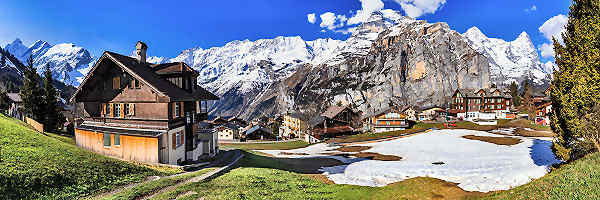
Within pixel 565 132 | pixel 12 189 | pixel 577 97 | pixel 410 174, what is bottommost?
pixel 410 174

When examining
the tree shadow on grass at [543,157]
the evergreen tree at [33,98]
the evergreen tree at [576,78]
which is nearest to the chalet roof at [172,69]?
the evergreen tree at [33,98]

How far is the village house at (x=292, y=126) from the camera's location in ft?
384

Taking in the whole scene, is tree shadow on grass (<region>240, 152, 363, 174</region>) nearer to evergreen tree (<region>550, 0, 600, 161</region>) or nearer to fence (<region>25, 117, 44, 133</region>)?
evergreen tree (<region>550, 0, 600, 161</region>)

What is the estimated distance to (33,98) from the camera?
43.1m

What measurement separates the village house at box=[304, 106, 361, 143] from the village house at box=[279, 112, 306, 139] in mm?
15638

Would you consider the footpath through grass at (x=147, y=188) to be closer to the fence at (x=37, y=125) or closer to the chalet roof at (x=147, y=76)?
the chalet roof at (x=147, y=76)

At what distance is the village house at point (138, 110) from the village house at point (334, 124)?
209ft

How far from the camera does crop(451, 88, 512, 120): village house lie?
108375mm

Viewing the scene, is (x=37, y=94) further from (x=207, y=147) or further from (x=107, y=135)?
(x=207, y=147)

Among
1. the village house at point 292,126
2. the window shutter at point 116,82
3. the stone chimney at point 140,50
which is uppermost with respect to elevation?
the stone chimney at point 140,50

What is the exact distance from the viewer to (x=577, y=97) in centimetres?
1572

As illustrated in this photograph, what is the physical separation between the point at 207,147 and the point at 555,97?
3346cm

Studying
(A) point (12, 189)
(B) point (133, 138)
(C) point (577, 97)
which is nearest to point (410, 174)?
(C) point (577, 97)

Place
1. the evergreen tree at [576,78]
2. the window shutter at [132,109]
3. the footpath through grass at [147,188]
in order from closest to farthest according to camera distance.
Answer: the evergreen tree at [576,78]
the footpath through grass at [147,188]
the window shutter at [132,109]
